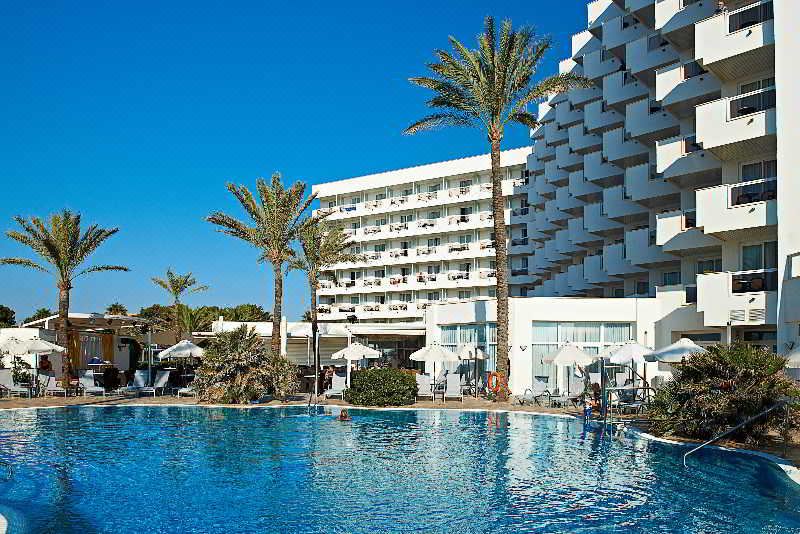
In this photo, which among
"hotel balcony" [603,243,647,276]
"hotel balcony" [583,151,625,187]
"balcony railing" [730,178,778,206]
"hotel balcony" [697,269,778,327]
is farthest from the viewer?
"hotel balcony" [583,151,625,187]

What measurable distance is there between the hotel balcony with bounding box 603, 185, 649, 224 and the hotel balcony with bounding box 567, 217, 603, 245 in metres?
4.56

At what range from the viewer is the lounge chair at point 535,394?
30328 mm

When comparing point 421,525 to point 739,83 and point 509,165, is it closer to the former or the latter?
point 739,83

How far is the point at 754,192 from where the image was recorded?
→ 30.2m

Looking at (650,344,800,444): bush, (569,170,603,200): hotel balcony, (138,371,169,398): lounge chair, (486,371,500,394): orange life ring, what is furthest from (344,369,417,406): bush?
(569,170,603,200): hotel balcony

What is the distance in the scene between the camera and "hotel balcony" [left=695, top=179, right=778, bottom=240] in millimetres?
29547

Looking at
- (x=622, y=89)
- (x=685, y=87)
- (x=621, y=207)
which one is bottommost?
(x=621, y=207)

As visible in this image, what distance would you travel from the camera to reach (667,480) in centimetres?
1570

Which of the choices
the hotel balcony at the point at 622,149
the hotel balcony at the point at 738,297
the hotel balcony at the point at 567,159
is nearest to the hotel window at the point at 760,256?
the hotel balcony at the point at 738,297

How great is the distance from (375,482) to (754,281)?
19.8 metres

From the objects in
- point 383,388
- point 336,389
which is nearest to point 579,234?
point 336,389

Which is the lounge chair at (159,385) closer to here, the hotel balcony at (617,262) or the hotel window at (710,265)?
the hotel balcony at (617,262)

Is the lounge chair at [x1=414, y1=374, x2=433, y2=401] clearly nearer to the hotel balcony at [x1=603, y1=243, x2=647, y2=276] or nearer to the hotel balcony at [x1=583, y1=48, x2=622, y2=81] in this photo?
the hotel balcony at [x1=603, y1=243, x2=647, y2=276]

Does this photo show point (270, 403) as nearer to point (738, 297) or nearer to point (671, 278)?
point (738, 297)
